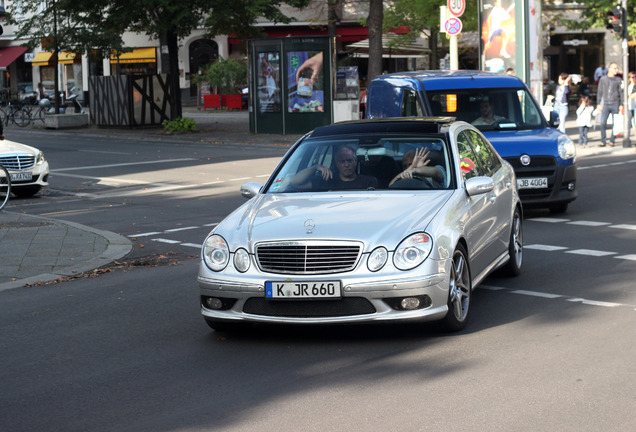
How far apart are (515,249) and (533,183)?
4.19m

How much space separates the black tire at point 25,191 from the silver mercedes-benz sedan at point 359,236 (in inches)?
460

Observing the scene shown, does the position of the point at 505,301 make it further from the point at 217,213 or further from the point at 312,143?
the point at 217,213

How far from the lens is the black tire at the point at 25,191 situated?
18.7m

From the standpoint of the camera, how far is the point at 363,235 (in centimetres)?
653

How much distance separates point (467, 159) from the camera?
8.11 meters

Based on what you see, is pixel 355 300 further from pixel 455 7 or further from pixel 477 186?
pixel 455 7

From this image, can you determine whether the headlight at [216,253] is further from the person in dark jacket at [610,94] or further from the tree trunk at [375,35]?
the tree trunk at [375,35]

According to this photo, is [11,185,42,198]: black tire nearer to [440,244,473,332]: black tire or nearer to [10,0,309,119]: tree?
[440,244,473,332]: black tire

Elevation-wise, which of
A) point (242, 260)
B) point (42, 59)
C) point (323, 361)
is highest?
point (42, 59)

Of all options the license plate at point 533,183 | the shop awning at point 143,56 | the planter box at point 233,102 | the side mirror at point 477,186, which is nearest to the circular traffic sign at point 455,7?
the license plate at point 533,183

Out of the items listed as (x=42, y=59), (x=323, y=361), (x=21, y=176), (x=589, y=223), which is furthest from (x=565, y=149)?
(x=42, y=59)

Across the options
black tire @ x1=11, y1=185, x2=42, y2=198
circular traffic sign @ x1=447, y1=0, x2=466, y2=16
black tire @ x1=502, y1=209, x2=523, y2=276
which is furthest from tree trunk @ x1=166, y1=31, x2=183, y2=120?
black tire @ x1=502, y1=209, x2=523, y2=276

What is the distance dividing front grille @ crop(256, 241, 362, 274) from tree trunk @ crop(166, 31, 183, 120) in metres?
29.9

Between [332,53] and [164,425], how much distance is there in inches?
1074
